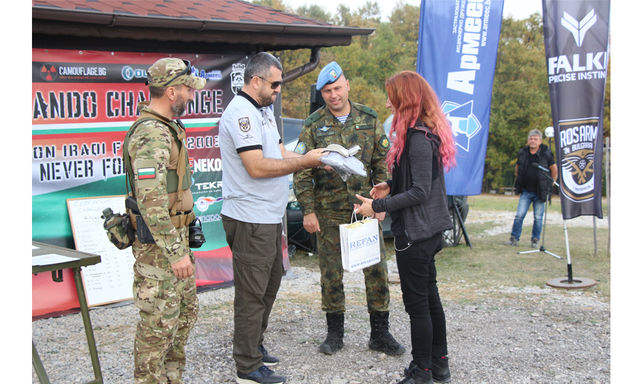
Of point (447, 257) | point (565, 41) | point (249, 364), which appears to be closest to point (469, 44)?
point (565, 41)

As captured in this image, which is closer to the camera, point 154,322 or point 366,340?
point 154,322

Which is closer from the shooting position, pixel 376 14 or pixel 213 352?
pixel 213 352

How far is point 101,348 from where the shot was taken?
429 centimetres

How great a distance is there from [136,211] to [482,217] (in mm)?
11986

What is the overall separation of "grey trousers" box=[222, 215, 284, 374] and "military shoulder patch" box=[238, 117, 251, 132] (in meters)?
0.59

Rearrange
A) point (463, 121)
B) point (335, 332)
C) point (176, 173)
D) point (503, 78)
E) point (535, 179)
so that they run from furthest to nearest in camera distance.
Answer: point (503, 78), point (535, 179), point (463, 121), point (335, 332), point (176, 173)

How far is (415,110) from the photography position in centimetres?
330

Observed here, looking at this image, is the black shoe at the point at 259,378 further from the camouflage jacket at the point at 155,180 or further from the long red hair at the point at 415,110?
the long red hair at the point at 415,110

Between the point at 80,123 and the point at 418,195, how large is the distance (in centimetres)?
353

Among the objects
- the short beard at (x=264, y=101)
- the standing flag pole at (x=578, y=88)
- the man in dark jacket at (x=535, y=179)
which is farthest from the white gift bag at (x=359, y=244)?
the man in dark jacket at (x=535, y=179)

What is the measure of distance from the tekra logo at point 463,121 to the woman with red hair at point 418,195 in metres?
4.16

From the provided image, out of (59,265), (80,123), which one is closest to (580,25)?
(80,123)

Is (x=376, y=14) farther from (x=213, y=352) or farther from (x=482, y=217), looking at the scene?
(x=213, y=352)

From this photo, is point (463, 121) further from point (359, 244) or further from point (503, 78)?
point (503, 78)
